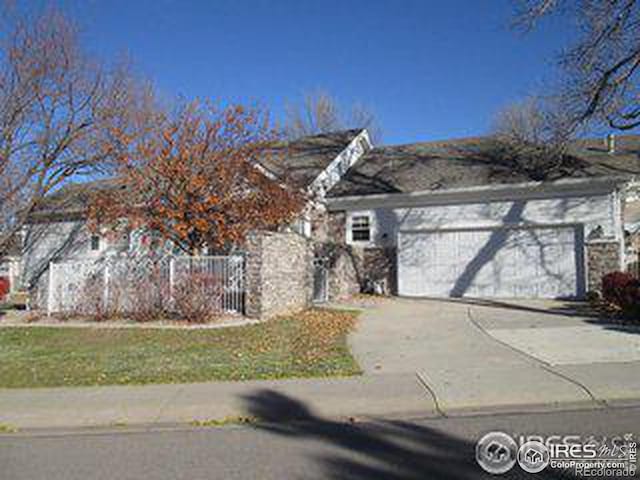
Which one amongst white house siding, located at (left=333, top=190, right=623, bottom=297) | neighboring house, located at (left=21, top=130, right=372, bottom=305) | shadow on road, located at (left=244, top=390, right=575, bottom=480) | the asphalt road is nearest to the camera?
shadow on road, located at (left=244, top=390, right=575, bottom=480)

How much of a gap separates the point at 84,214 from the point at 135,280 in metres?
7.60

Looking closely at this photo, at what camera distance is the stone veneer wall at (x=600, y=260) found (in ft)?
50.6

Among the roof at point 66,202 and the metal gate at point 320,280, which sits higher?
the roof at point 66,202

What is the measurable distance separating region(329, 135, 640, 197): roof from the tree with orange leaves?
5.84m

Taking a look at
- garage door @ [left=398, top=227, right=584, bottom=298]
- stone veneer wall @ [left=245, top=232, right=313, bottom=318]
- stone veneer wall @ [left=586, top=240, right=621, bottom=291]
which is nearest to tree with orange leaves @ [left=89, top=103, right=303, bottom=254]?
stone veneer wall @ [left=245, top=232, right=313, bottom=318]

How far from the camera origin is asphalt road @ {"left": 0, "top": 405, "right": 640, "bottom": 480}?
431 centimetres

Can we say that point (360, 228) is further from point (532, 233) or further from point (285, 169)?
point (532, 233)

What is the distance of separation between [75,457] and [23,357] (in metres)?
5.91

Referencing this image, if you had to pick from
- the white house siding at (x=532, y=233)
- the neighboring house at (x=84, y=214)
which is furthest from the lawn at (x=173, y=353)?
the neighboring house at (x=84, y=214)

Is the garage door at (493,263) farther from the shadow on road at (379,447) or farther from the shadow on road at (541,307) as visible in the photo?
the shadow on road at (379,447)

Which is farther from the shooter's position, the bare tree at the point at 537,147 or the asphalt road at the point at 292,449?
the bare tree at the point at 537,147

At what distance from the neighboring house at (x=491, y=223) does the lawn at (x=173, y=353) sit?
6162 mm

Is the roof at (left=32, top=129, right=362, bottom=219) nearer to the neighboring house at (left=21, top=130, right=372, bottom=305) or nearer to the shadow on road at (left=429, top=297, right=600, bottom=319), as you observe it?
the neighboring house at (left=21, top=130, right=372, bottom=305)

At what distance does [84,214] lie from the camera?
19.5 metres
